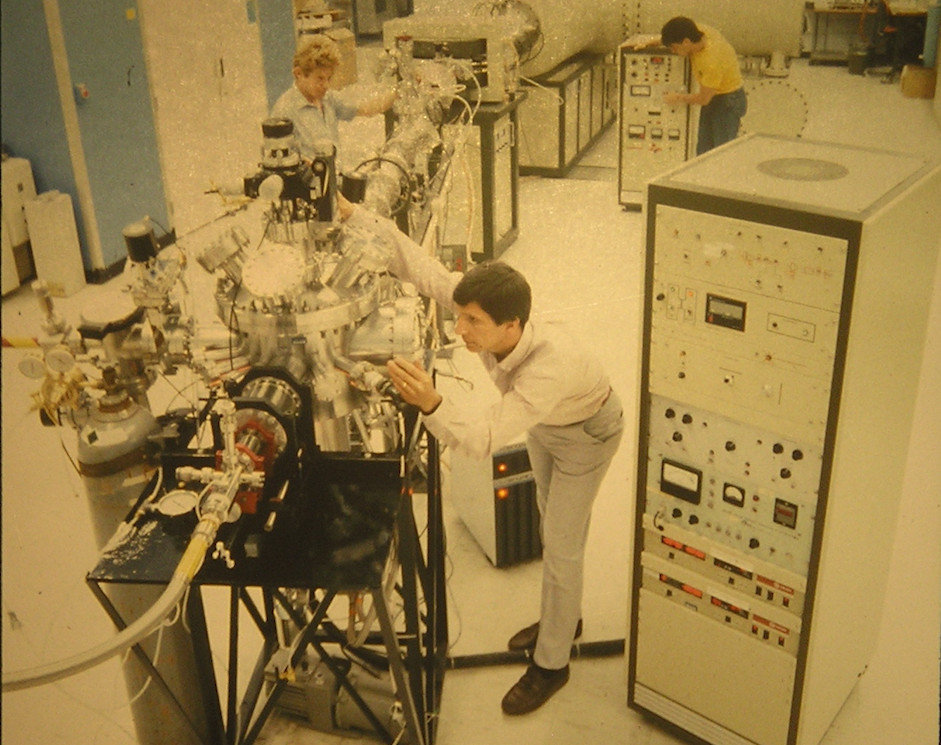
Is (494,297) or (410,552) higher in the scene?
(494,297)

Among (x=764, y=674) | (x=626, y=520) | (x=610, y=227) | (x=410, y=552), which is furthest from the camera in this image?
(x=610, y=227)

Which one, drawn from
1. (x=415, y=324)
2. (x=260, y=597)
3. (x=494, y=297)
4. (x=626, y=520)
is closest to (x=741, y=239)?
(x=494, y=297)

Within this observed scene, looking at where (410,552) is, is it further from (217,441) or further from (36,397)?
(36,397)

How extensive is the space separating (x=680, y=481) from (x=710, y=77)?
325cm

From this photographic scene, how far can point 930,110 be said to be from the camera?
700 centimetres

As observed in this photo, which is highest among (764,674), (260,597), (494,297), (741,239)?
(741,239)

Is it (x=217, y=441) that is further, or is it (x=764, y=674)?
(x=764, y=674)

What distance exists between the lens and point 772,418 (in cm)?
175

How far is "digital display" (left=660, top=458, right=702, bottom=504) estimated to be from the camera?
1929mm

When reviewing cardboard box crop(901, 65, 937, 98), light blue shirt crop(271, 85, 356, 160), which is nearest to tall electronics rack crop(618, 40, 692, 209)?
light blue shirt crop(271, 85, 356, 160)

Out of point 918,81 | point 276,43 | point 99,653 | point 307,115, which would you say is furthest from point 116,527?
point 918,81

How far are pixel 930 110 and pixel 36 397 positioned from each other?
22.8 ft

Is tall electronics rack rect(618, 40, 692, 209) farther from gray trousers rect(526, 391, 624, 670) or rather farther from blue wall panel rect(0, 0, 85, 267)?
gray trousers rect(526, 391, 624, 670)

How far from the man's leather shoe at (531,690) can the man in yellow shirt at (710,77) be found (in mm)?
3249
